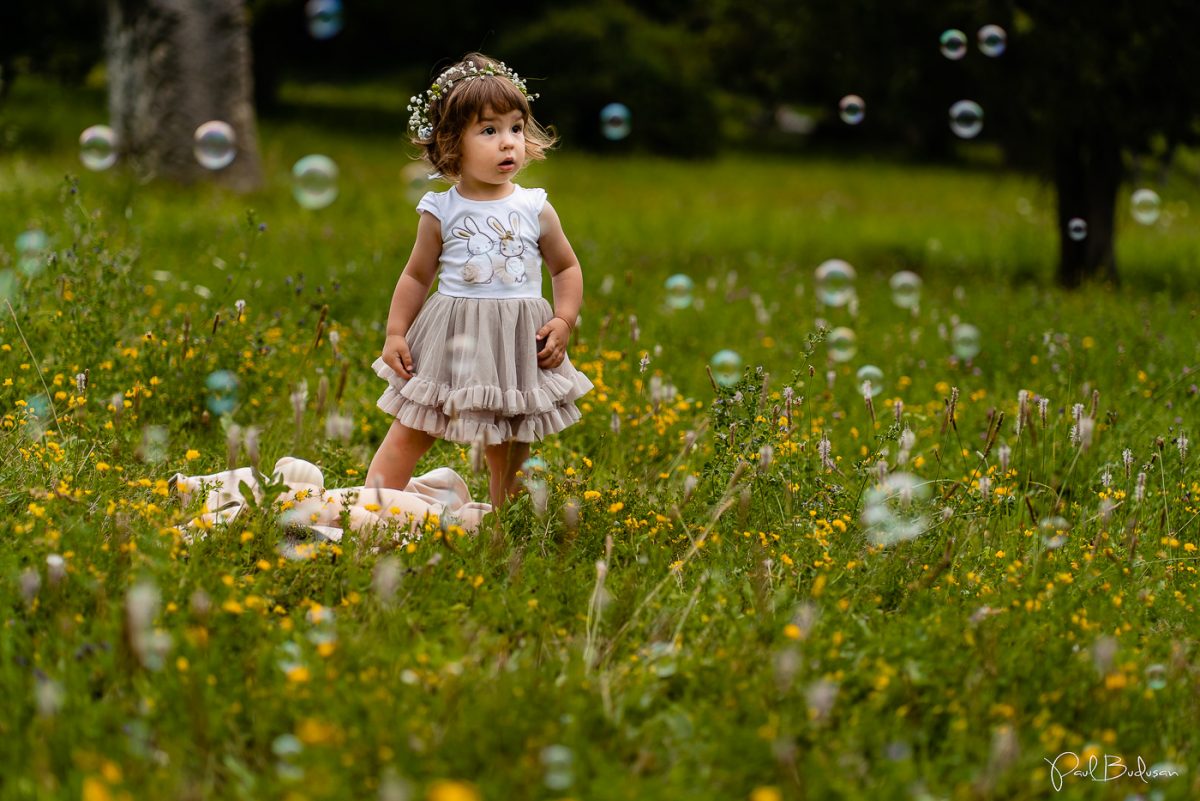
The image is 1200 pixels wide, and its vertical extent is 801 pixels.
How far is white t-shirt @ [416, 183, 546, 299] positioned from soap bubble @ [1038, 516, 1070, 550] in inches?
72.2

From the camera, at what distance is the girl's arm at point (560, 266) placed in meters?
4.23

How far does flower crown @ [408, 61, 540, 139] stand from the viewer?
161 inches

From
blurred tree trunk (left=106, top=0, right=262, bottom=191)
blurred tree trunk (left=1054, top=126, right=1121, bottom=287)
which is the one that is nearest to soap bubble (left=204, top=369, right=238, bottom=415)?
blurred tree trunk (left=106, top=0, right=262, bottom=191)

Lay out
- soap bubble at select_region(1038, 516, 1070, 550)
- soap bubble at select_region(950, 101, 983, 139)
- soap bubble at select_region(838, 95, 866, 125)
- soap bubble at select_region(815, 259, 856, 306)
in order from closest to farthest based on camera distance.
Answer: soap bubble at select_region(1038, 516, 1070, 550)
soap bubble at select_region(815, 259, 856, 306)
soap bubble at select_region(838, 95, 866, 125)
soap bubble at select_region(950, 101, 983, 139)

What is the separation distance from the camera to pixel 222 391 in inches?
202

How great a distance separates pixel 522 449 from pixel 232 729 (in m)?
1.80

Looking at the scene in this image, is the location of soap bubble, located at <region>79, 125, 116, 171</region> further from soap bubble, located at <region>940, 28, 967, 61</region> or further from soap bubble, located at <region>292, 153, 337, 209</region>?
soap bubble, located at <region>940, 28, 967, 61</region>

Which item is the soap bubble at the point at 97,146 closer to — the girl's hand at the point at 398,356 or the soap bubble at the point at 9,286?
the soap bubble at the point at 9,286

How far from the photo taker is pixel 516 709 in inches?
106

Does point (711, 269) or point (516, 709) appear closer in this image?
point (516, 709)

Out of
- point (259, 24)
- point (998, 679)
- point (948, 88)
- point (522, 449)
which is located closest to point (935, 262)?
point (948, 88)

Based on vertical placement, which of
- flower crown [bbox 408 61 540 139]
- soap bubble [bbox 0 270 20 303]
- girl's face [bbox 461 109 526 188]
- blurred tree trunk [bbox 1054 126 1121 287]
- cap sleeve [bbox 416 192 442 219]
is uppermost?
flower crown [bbox 408 61 540 139]

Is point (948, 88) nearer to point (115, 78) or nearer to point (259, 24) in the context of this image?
point (115, 78)

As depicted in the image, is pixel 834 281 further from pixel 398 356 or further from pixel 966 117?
pixel 398 356
